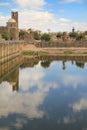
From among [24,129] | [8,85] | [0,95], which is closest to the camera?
[24,129]

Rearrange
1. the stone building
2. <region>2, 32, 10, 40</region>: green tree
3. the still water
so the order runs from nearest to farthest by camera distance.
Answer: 1. the still water
2. <region>2, 32, 10, 40</region>: green tree
3. the stone building

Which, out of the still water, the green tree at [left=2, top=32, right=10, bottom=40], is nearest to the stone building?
the green tree at [left=2, top=32, right=10, bottom=40]

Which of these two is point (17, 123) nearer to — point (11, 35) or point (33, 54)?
point (33, 54)

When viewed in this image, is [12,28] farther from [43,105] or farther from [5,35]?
[43,105]

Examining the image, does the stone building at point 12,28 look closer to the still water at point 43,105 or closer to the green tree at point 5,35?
the green tree at point 5,35

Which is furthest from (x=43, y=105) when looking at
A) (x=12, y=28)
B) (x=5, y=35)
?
(x=12, y=28)

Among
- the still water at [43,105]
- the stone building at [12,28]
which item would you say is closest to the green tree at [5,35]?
the stone building at [12,28]

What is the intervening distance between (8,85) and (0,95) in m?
5.19

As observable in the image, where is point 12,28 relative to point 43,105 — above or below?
above

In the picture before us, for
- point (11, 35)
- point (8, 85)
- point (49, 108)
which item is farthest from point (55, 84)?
point (11, 35)

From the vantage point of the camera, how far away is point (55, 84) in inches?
1139

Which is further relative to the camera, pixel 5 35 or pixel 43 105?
pixel 5 35

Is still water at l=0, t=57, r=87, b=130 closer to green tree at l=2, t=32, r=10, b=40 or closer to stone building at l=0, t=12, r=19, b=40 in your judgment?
green tree at l=2, t=32, r=10, b=40

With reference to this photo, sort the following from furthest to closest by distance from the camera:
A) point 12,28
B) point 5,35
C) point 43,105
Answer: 1. point 12,28
2. point 5,35
3. point 43,105
